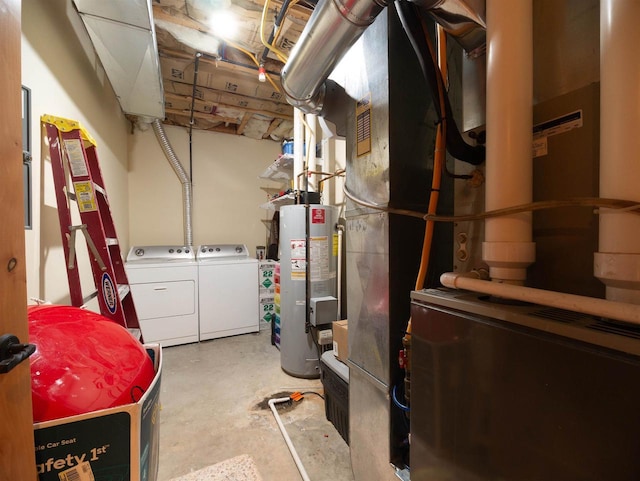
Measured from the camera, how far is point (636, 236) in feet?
1.63

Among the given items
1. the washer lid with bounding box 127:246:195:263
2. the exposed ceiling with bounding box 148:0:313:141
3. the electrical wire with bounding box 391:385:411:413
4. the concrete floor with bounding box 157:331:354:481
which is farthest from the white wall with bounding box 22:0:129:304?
the electrical wire with bounding box 391:385:411:413

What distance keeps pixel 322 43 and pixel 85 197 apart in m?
1.33

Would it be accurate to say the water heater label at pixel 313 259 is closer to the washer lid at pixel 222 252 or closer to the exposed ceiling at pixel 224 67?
the exposed ceiling at pixel 224 67

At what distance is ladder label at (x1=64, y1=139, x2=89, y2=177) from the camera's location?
1.30m

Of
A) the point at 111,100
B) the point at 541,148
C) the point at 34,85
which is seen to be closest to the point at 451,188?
the point at 541,148

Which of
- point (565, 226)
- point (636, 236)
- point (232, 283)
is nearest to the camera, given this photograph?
point (636, 236)

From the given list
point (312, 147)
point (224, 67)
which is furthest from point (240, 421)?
point (224, 67)

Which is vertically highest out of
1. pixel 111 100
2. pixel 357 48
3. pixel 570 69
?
pixel 111 100

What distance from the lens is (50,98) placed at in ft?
4.54

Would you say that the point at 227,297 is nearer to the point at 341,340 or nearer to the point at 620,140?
the point at 341,340

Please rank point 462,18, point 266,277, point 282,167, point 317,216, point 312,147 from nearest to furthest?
point 462,18 < point 317,216 < point 312,147 < point 282,167 < point 266,277

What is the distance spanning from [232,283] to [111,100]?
7.20ft

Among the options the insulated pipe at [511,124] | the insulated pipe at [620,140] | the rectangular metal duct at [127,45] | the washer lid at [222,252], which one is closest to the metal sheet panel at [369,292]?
the insulated pipe at [511,124]

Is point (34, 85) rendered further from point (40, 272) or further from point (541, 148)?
point (541, 148)
